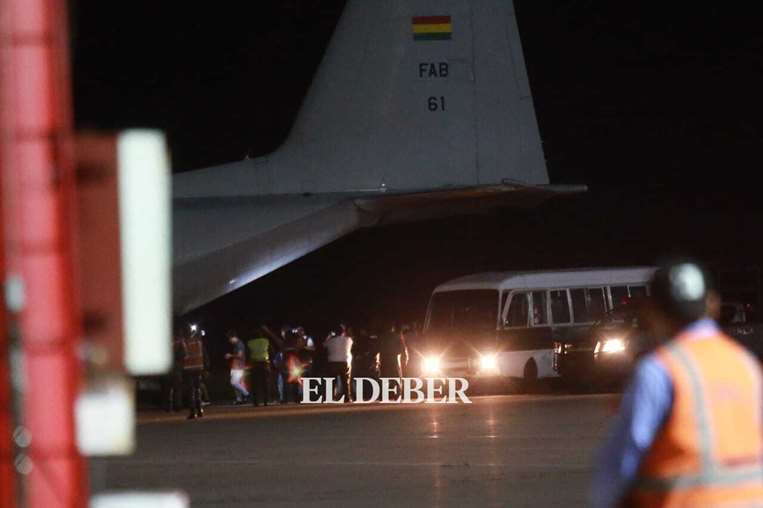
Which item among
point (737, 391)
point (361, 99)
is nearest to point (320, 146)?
point (361, 99)

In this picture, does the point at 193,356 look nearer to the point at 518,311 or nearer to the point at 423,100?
the point at 423,100

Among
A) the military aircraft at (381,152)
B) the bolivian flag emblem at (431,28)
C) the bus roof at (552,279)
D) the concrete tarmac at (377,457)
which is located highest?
the bolivian flag emblem at (431,28)

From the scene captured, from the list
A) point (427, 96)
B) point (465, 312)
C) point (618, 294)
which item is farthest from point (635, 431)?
point (618, 294)

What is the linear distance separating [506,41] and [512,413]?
7.36 meters

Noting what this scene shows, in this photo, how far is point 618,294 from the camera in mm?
32938

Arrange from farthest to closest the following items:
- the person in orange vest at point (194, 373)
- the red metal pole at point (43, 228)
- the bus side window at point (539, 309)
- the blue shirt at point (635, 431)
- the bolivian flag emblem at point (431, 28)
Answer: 1. the bus side window at point (539, 309)
2. the bolivian flag emblem at point (431, 28)
3. the person in orange vest at point (194, 373)
4. the blue shirt at point (635, 431)
5. the red metal pole at point (43, 228)

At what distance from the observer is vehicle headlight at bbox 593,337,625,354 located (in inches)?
1117

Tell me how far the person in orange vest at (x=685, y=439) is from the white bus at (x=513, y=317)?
2701cm

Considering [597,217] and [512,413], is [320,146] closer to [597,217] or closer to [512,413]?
[512,413]

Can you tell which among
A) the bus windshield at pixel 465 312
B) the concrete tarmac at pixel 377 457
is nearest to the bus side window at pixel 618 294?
the bus windshield at pixel 465 312

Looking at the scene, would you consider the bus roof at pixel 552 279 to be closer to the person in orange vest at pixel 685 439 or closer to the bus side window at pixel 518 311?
the bus side window at pixel 518 311

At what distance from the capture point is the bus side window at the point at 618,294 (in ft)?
107

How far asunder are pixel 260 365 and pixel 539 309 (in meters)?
8.17

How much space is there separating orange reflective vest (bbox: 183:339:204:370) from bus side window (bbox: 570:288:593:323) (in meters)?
11.3
